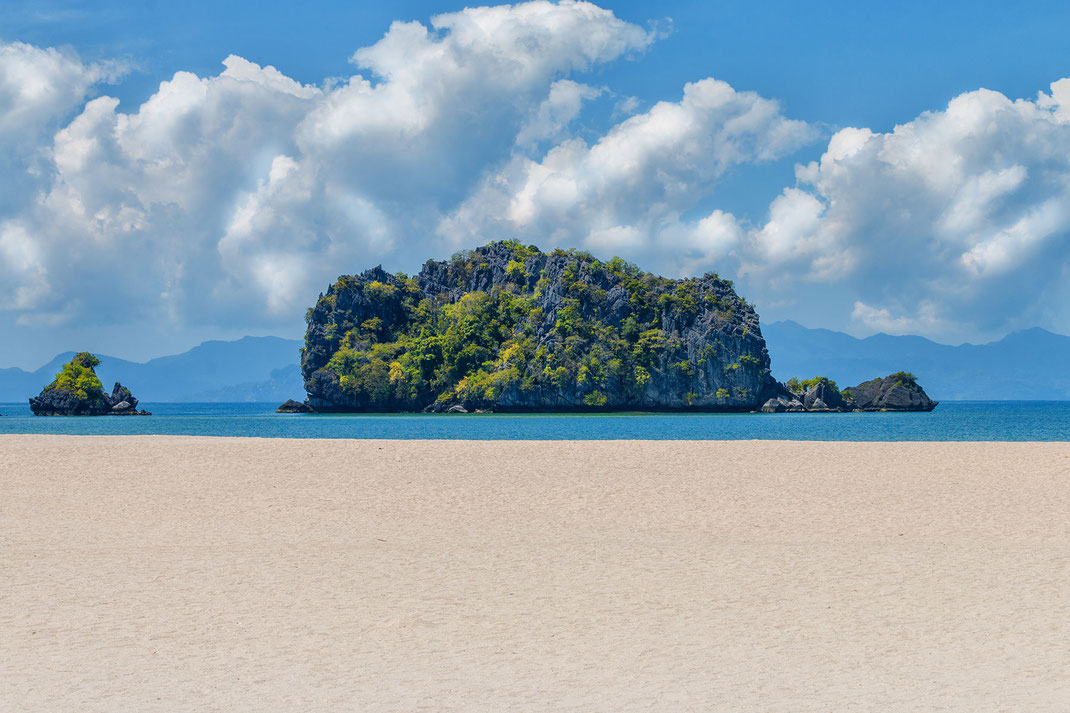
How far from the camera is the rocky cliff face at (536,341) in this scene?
12259 centimetres

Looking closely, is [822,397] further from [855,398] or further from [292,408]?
[292,408]

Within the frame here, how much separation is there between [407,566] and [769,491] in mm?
10581

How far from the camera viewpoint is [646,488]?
Answer: 20484 millimetres

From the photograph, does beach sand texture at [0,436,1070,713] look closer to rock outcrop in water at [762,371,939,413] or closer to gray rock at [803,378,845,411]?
rock outcrop in water at [762,371,939,413]

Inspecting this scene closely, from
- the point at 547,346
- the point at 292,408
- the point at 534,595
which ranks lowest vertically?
the point at 534,595

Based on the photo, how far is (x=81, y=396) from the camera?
385 feet

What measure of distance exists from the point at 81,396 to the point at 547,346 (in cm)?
6263

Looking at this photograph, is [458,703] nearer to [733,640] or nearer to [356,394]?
[733,640]

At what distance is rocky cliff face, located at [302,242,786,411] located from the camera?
122594mm

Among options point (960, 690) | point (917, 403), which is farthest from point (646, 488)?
point (917, 403)

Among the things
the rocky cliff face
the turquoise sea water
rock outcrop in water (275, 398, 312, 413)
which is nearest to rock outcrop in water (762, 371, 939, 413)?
the rocky cliff face

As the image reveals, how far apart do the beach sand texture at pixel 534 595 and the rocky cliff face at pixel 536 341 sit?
10127 centimetres

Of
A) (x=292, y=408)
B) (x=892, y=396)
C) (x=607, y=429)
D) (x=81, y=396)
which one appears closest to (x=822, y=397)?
(x=892, y=396)

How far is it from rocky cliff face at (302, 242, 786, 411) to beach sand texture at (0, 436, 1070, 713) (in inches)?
3987
